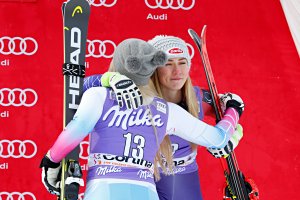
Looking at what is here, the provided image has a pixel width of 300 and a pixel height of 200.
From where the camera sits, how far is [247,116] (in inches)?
201

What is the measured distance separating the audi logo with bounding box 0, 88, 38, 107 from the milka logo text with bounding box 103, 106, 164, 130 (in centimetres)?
194

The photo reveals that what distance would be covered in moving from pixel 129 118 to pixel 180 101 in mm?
662

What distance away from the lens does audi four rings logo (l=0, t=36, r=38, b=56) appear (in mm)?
4941

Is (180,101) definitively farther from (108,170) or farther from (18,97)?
(18,97)

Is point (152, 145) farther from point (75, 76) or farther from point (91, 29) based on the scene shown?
point (91, 29)

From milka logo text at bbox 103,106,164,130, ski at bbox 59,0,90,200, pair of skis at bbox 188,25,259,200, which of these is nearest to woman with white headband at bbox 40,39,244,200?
milka logo text at bbox 103,106,164,130

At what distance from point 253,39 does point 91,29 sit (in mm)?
1102

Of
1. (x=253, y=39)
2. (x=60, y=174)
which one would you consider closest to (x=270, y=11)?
(x=253, y=39)

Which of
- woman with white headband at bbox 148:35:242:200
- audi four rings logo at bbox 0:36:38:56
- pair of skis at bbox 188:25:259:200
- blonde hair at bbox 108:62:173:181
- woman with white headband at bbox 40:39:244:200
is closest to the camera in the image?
woman with white headband at bbox 40:39:244:200

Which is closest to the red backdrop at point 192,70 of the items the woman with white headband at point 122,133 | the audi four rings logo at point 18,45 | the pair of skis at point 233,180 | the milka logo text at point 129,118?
the audi four rings logo at point 18,45

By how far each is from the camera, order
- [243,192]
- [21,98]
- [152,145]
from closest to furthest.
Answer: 1. [152,145]
2. [243,192]
3. [21,98]

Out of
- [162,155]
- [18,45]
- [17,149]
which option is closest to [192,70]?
[18,45]

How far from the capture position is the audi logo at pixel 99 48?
5.02 meters

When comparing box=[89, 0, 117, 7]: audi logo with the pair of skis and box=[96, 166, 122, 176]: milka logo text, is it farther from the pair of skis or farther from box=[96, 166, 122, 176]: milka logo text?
box=[96, 166, 122, 176]: milka logo text
